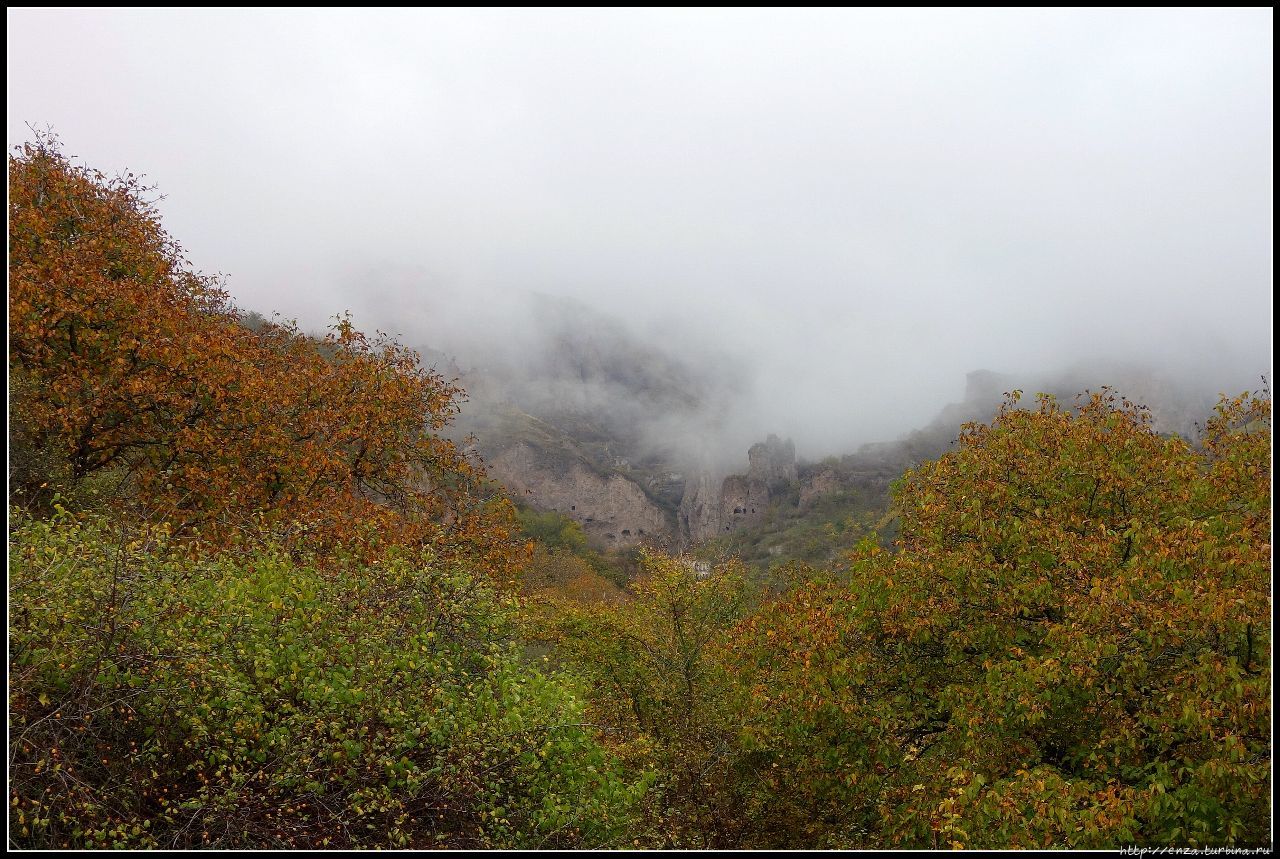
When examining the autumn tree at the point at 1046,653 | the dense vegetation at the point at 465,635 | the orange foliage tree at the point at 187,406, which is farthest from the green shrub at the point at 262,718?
the autumn tree at the point at 1046,653

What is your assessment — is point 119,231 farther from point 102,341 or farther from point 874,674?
point 874,674

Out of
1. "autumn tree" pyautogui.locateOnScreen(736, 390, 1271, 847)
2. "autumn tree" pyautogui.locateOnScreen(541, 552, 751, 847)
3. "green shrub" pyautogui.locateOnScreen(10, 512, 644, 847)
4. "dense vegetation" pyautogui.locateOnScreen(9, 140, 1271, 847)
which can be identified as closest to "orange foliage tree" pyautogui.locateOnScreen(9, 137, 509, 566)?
"dense vegetation" pyautogui.locateOnScreen(9, 140, 1271, 847)

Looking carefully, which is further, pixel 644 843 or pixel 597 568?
pixel 597 568

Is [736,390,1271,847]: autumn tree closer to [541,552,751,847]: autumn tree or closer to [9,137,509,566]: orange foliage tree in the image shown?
[541,552,751,847]: autumn tree

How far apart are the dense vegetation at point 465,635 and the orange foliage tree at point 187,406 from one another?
100mm

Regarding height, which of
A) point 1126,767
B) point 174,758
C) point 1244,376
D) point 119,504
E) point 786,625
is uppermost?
point 1244,376

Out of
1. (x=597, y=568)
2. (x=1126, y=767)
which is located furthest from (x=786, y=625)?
(x=597, y=568)

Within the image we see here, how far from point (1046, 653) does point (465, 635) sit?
9217mm

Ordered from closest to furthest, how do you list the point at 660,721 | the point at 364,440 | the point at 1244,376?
the point at 364,440 < the point at 660,721 < the point at 1244,376

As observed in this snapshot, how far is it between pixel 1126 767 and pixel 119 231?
25.0 m

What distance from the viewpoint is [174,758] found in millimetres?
8367

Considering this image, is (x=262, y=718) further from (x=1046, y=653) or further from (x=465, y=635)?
(x=1046, y=653)

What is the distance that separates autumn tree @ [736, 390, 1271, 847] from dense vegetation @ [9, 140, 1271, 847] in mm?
78

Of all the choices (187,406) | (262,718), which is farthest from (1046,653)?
(187,406)
